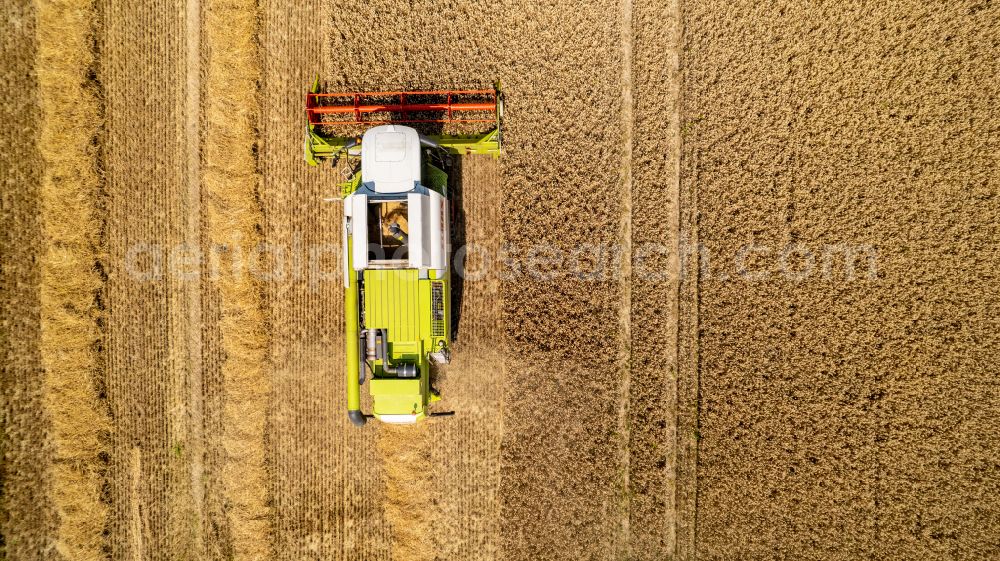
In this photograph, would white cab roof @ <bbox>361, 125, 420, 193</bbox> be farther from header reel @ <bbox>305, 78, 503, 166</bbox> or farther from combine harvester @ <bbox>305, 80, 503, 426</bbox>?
header reel @ <bbox>305, 78, 503, 166</bbox>

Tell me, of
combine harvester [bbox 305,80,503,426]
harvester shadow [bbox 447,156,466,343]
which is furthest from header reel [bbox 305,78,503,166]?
harvester shadow [bbox 447,156,466,343]

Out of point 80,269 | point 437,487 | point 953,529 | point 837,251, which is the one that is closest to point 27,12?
point 80,269

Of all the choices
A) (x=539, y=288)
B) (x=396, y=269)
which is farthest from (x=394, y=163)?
(x=539, y=288)

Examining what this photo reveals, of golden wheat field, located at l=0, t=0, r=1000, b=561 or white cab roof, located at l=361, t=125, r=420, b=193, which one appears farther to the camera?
Result: golden wheat field, located at l=0, t=0, r=1000, b=561

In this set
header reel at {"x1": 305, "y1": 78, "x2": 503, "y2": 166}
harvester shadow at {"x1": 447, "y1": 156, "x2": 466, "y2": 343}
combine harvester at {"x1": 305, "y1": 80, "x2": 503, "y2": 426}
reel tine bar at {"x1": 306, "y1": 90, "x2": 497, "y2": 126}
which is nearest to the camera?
combine harvester at {"x1": 305, "y1": 80, "x2": 503, "y2": 426}

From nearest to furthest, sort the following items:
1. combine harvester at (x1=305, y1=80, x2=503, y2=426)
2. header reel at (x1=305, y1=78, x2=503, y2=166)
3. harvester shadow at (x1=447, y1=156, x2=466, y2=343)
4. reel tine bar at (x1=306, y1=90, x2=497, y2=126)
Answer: combine harvester at (x1=305, y1=80, x2=503, y2=426)
header reel at (x1=305, y1=78, x2=503, y2=166)
reel tine bar at (x1=306, y1=90, x2=497, y2=126)
harvester shadow at (x1=447, y1=156, x2=466, y2=343)

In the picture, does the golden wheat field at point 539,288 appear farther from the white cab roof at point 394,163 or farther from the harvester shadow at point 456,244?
the white cab roof at point 394,163

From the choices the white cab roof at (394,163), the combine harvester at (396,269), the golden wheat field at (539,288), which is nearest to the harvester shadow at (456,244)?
the golden wheat field at (539,288)
